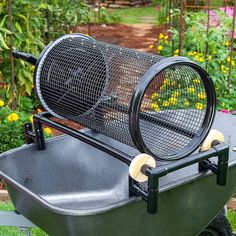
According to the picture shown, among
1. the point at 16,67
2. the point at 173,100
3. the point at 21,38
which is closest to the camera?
the point at 173,100

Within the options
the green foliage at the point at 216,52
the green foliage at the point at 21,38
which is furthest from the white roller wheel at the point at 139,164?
the green foliage at the point at 216,52

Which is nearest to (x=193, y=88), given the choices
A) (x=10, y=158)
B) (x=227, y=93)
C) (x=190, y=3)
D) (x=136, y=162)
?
(x=136, y=162)

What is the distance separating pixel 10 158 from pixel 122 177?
17.8 inches

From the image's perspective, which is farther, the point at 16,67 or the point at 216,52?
the point at 216,52

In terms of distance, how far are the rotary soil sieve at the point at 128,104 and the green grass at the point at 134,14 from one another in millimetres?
7450

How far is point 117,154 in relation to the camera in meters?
1.64

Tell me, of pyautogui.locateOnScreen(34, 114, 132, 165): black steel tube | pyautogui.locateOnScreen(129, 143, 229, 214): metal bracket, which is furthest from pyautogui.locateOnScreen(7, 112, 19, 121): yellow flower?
pyautogui.locateOnScreen(129, 143, 229, 214): metal bracket

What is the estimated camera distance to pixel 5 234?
269 cm

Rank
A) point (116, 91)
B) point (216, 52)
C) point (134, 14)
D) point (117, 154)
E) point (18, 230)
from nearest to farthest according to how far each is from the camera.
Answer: point (117, 154) < point (116, 91) < point (18, 230) < point (216, 52) < point (134, 14)

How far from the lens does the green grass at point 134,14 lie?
952 centimetres

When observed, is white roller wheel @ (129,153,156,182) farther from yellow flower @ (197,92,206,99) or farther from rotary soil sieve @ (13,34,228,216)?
yellow flower @ (197,92,206,99)

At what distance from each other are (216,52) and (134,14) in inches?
252

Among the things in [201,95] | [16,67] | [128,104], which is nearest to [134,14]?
[16,67]

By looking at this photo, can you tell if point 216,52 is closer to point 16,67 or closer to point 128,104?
point 16,67
